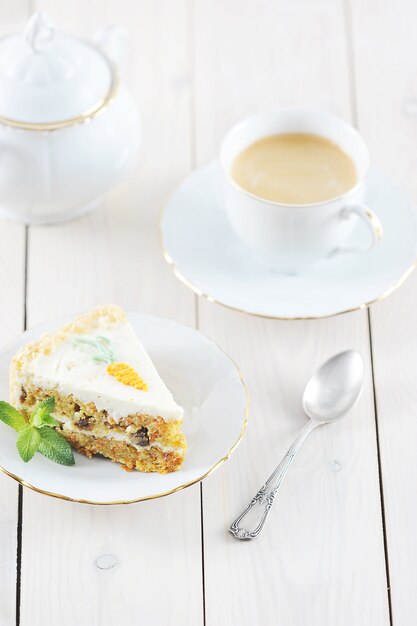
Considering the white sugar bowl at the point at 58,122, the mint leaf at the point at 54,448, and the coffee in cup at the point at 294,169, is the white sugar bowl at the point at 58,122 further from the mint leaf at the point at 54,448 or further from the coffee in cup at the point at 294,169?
the mint leaf at the point at 54,448

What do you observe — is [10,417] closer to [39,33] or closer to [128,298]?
[128,298]

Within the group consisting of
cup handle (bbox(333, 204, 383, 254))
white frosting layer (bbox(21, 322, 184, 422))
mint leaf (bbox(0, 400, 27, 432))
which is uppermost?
cup handle (bbox(333, 204, 383, 254))

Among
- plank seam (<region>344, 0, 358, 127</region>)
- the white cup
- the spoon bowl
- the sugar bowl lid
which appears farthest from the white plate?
plank seam (<region>344, 0, 358, 127</region>)

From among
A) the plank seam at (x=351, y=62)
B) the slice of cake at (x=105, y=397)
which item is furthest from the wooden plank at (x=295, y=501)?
the plank seam at (x=351, y=62)

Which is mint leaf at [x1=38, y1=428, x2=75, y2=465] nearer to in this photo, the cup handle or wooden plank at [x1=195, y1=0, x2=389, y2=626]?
wooden plank at [x1=195, y1=0, x2=389, y2=626]

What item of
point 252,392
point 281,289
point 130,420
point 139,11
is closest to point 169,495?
point 130,420
